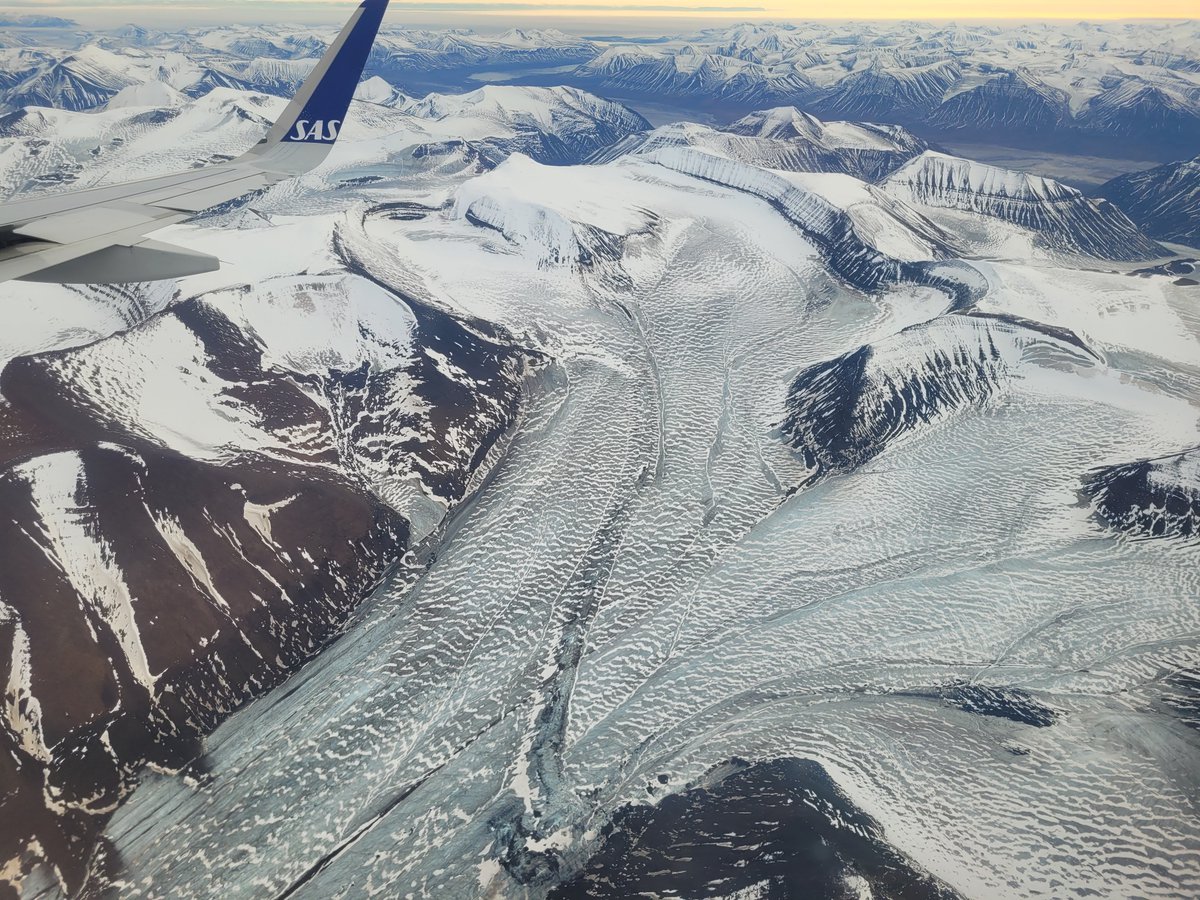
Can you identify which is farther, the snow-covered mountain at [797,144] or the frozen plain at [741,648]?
the snow-covered mountain at [797,144]

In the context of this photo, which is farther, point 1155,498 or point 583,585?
point 1155,498

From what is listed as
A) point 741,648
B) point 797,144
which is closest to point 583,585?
point 741,648

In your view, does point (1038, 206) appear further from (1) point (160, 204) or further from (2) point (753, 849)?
(1) point (160, 204)

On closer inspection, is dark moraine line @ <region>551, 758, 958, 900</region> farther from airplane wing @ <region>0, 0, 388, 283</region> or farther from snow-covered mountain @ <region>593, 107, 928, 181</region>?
snow-covered mountain @ <region>593, 107, 928, 181</region>

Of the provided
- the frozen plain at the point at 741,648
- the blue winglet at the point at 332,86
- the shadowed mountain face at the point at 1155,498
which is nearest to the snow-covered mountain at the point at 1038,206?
the frozen plain at the point at 741,648

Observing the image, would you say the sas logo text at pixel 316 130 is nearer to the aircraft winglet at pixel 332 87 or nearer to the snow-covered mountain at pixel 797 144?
the aircraft winglet at pixel 332 87

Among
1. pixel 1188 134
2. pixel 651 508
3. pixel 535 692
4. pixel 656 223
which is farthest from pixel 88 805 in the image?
pixel 1188 134
